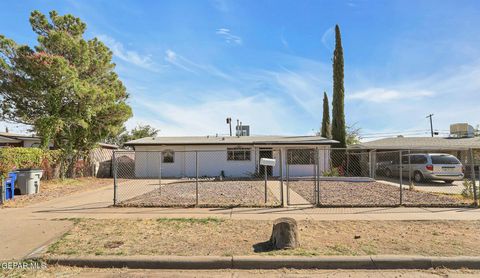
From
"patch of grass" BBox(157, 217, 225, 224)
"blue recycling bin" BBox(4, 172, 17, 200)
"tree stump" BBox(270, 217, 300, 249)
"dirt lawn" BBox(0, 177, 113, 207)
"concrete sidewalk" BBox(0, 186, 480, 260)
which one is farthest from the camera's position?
"blue recycling bin" BBox(4, 172, 17, 200)

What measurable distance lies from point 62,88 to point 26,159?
4.56 metres

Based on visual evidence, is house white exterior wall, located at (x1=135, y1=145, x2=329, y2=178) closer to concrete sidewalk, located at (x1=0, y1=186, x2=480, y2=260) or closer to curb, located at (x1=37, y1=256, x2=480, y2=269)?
concrete sidewalk, located at (x1=0, y1=186, x2=480, y2=260)

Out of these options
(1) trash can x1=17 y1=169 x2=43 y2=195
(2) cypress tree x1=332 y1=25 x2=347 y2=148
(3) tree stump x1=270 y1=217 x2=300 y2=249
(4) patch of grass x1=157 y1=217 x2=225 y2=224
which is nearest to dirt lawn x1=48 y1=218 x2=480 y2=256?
(4) patch of grass x1=157 y1=217 x2=225 y2=224

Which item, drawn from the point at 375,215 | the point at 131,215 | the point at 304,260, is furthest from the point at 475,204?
the point at 131,215

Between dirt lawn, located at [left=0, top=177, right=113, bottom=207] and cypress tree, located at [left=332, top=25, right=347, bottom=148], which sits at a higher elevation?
cypress tree, located at [left=332, top=25, right=347, bottom=148]

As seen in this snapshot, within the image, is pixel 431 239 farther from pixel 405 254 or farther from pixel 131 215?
pixel 131 215

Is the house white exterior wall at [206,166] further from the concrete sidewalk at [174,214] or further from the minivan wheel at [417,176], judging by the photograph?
the concrete sidewalk at [174,214]

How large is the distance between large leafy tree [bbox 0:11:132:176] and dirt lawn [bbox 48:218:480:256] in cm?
1213

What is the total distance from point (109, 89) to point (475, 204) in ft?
68.2

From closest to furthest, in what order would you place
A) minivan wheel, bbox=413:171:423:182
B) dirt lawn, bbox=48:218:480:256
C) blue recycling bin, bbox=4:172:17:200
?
dirt lawn, bbox=48:218:480:256, blue recycling bin, bbox=4:172:17:200, minivan wheel, bbox=413:171:423:182

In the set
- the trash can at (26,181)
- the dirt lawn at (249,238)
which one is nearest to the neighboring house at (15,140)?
the trash can at (26,181)

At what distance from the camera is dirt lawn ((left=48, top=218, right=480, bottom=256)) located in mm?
5770

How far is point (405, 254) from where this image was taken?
18.2 ft

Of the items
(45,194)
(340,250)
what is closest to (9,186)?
(45,194)
